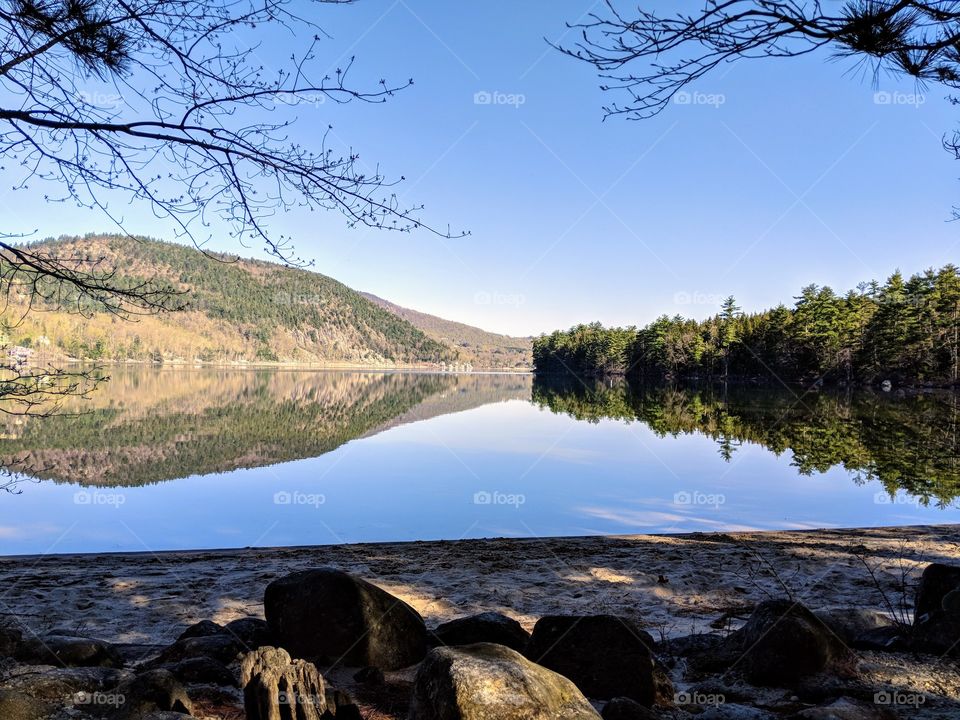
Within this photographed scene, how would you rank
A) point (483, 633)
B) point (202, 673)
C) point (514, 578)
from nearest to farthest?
point (202, 673)
point (483, 633)
point (514, 578)

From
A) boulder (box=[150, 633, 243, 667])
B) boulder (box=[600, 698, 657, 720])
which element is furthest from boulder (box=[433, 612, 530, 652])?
boulder (box=[150, 633, 243, 667])

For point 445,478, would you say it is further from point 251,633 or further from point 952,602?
point 952,602

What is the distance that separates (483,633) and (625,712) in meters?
1.74

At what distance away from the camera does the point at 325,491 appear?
1798 cm

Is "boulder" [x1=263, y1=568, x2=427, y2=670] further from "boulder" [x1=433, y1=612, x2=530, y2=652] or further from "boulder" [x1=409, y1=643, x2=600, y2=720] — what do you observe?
"boulder" [x1=409, y1=643, x2=600, y2=720]

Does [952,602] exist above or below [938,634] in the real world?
above

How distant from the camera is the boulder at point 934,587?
5.25m

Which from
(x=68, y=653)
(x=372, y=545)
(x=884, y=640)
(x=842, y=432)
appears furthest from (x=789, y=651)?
(x=842, y=432)

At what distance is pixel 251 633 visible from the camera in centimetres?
537

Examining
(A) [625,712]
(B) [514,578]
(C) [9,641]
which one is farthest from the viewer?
(B) [514,578]

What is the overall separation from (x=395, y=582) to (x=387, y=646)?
3488 millimetres

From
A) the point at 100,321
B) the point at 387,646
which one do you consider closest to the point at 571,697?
the point at 387,646

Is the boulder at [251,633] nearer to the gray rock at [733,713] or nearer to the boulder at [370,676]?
the boulder at [370,676]

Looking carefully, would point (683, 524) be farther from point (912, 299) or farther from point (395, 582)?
point (912, 299)
